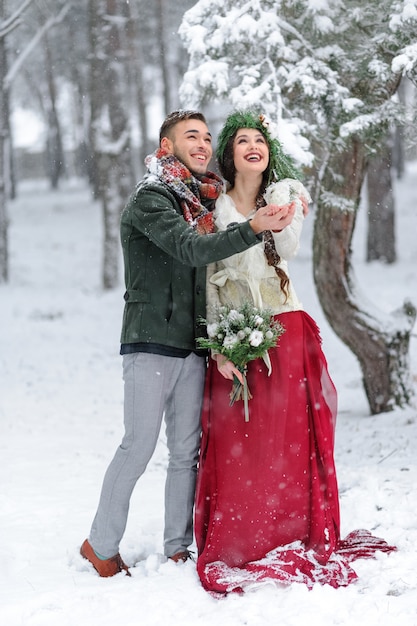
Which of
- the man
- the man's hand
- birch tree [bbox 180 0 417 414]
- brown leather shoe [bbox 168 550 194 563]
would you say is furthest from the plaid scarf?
brown leather shoe [bbox 168 550 194 563]

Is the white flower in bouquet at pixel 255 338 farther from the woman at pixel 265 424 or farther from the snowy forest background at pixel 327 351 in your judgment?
the snowy forest background at pixel 327 351

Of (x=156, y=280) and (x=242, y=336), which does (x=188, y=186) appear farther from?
(x=242, y=336)

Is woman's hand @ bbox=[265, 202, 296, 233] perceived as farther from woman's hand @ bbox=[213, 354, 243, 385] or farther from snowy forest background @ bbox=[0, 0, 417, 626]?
snowy forest background @ bbox=[0, 0, 417, 626]

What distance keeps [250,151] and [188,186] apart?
390 mm

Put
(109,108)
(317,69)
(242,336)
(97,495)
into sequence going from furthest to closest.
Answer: (109,108)
(317,69)
(97,495)
(242,336)

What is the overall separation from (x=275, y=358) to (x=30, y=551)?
1.92m

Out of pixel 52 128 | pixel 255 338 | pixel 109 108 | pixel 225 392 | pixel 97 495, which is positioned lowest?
pixel 97 495

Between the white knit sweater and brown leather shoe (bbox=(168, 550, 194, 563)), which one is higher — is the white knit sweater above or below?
above

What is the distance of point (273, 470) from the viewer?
4.19 m

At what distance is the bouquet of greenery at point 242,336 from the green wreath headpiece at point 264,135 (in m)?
0.79

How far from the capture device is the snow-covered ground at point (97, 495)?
3666 mm

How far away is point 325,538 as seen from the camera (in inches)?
166

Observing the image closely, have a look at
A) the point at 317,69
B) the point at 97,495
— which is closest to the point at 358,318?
the point at 317,69

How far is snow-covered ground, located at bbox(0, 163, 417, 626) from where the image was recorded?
367 centimetres
